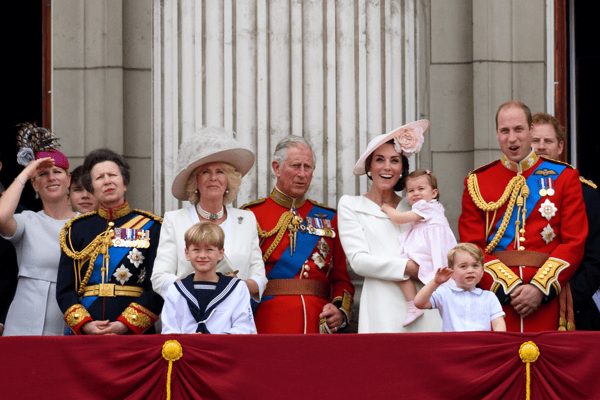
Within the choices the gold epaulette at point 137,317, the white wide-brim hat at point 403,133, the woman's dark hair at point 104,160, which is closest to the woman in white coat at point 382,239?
the white wide-brim hat at point 403,133

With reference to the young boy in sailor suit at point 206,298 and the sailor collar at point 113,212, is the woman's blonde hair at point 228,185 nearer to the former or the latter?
the sailor collar at point 113,212

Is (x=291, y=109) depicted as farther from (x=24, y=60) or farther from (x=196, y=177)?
(x=24, y=60)

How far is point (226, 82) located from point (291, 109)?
0.50m

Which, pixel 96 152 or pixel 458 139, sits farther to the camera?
pixel 458 139

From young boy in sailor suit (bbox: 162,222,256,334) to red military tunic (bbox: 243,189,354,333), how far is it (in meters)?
0.56

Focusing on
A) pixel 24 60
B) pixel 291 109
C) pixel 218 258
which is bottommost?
pixel 218 258

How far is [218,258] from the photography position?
4.32 metres

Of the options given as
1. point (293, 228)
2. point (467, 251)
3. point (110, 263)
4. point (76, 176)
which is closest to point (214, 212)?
point (293, 228)

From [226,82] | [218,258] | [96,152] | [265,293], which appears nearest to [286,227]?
[265,293]

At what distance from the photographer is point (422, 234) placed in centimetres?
461

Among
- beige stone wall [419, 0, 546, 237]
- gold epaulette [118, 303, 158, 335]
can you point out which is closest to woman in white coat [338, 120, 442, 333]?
gold epaulette [118, 303, 158, 335]

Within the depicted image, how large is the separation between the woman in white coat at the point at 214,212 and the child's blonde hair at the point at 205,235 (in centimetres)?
28

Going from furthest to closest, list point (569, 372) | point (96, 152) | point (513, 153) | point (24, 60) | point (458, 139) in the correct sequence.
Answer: point (24, 60), point (458, 139), point (96, 152), point (513, 153), point (569, 372)

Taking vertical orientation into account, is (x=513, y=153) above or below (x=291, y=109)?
below
